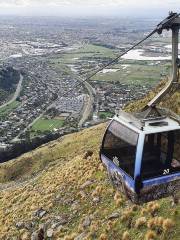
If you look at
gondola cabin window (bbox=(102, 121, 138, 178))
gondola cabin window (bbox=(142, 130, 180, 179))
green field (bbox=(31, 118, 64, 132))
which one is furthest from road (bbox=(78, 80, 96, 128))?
gondola cabin window (bbox=(142, 130, 180, 179))

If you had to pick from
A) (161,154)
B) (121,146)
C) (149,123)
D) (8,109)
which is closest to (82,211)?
(121,146)

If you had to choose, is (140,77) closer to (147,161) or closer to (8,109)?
(8,109)

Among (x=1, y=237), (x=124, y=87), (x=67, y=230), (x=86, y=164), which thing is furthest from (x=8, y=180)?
(x=124, y=87)

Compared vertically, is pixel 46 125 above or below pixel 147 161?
below

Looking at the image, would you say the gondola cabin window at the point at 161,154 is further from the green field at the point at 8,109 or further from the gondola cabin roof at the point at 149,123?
the green field at the point at 8,109

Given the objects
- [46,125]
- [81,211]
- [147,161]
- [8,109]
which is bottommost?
[8,109]

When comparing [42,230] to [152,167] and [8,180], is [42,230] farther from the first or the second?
[8,180]

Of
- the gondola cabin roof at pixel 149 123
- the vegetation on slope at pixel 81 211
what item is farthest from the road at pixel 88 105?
the gondola cabin roof at pixel 149 123
